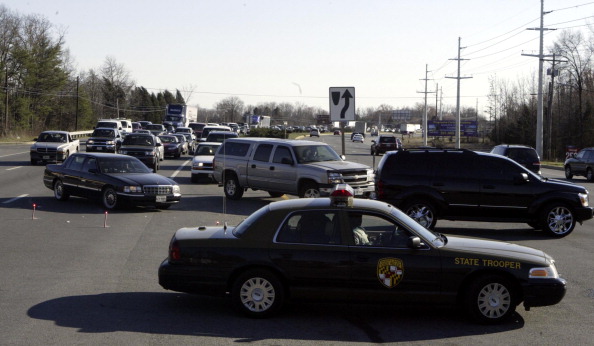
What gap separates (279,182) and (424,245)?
1276cm

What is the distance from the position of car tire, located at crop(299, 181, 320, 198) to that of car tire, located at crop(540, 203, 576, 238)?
21.1ft

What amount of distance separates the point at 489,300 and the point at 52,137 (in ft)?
110

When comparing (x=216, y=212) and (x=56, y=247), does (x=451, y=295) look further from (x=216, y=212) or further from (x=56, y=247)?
(x=216, y=212)

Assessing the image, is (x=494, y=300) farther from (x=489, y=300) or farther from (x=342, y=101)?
(x=342, y=101)

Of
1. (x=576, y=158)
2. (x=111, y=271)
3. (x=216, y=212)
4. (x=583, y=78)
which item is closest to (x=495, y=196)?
(x=216, y=212)

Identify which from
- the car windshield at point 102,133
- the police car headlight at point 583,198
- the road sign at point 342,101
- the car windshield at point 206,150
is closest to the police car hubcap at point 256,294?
the police car headlight at point 583,198

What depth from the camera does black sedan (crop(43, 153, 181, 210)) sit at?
18766mm

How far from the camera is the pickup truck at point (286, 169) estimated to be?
1964 centimetres

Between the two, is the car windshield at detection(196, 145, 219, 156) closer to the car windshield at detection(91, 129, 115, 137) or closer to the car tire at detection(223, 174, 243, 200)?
the car tire at detection(223, 174, 243, 200)

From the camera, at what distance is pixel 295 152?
2059cm

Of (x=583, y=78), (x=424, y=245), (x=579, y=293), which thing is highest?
(x=583, y=78)

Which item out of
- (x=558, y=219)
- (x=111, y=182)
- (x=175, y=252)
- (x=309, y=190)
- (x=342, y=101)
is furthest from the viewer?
(x=309, y=190)

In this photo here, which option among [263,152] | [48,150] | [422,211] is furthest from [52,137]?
[422,211]

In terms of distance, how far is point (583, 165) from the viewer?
34.5 meters
